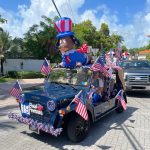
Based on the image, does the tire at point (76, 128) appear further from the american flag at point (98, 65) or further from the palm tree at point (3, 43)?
the palm tree at point (3, 43)

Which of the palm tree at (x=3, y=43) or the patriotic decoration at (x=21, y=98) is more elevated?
the palm tree at (x=3, y=43)

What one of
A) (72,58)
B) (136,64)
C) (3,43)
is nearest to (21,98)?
(72,58)

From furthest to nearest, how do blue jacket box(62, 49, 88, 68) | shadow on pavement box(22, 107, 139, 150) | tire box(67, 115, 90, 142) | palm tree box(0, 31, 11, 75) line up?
palm tree box(0, 31, 11, 75) → blue jacket box(62, 49, 88, 68) → shadow on pavement box(22, 107, 139, 150) → tire box(67, 115, 90, 142)

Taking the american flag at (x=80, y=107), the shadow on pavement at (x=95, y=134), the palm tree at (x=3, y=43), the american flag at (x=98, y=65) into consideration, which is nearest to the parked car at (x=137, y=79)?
the shadow on pavement at (x=95, y=134)

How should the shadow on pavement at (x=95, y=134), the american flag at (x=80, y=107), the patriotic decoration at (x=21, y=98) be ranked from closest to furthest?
1. the american flag at (x=80, y=107)
2. the shadow on pavement at (x=95, y=134)
3. the patriotic decoration at (x=21, y=98)

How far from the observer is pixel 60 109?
593cm

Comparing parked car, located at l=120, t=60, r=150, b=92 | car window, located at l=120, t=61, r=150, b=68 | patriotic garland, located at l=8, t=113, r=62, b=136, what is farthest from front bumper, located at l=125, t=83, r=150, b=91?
patriotic garland, located at l=8, t=113, r=62, b=136

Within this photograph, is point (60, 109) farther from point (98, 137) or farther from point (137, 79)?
point (137, 79)

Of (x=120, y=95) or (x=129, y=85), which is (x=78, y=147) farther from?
(x=129, y=85)

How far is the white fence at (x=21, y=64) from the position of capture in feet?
84.7

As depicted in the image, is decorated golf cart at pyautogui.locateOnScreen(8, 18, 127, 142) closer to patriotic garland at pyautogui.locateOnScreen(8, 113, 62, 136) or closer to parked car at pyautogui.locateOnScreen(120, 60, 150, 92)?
patriotic garland at pyautogui.locateOnScreen(8, 113, 62, 136)

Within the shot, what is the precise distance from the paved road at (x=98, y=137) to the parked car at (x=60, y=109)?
0.33 meters

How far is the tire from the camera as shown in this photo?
6.15 m

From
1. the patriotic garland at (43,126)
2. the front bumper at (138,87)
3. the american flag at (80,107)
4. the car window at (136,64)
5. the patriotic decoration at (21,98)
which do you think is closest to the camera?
the patriotic garland at (43,126)
